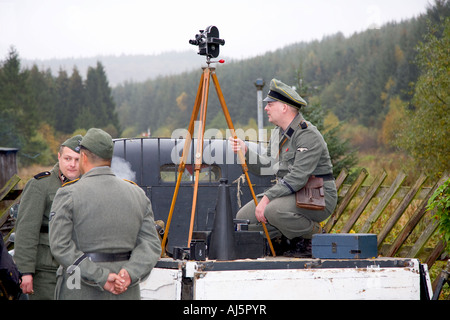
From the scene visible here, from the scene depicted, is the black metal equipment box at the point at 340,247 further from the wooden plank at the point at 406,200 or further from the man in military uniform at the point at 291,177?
the wooden plank at the point at 406,200

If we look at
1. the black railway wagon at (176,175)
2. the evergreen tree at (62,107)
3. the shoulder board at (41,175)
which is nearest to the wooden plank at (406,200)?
the black railway wagon at (176,175)

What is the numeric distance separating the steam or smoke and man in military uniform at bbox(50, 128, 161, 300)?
369 cm

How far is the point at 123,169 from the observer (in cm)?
723

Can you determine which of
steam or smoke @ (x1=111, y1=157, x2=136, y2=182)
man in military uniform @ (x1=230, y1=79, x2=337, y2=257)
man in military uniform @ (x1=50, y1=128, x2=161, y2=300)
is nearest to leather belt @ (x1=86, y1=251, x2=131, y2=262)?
man in military uniform @ (x1=50, y1=128, x2=161, y2=300)

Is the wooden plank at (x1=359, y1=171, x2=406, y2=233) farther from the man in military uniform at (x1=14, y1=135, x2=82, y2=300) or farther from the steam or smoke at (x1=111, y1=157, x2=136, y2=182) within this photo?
the man in military uniform at (x1=14, y1=135, x2=82, y2=300)

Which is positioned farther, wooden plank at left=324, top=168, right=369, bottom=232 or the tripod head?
wooden plank at left=324, top=168, right=369, bottom=232

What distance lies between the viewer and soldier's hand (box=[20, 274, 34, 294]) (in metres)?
4.00

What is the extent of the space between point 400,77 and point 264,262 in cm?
6228

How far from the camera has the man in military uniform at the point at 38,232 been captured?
406 cm

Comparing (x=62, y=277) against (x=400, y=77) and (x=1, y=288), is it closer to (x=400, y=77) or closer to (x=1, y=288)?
(x=1, y=288)

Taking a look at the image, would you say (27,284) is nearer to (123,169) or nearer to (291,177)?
(291,177)

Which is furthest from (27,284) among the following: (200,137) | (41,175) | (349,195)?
(349,195)

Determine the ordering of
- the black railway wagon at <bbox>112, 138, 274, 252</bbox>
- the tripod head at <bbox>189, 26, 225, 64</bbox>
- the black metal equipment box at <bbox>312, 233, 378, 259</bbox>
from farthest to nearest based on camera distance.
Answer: the black railway wagon at <bbox>112, 138, 274, 252</bbox>
the tripod head at <bbox>189, 26, 225, 64</bbox>
the black metal equipment box at <bbox>312, 233, 378, 259</bbox>

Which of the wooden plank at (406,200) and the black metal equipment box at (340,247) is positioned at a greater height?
the black metal equipment box at (340,247)
